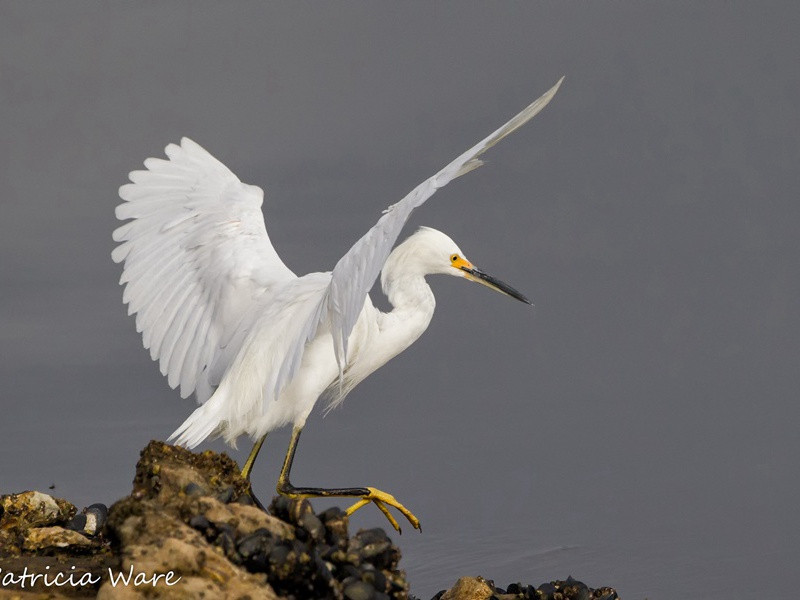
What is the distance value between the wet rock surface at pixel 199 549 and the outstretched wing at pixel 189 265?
2323 millimetres

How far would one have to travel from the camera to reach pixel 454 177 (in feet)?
20.4

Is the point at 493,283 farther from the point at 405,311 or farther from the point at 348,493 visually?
the point at 348,493

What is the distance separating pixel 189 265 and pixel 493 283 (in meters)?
2.55

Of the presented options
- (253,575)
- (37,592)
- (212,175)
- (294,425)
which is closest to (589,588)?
(294,425)

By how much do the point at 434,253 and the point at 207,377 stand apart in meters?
2.09

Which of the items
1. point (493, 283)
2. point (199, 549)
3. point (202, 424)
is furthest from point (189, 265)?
point (199, 549)

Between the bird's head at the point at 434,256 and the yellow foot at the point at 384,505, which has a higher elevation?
the bird's head at the point at 434,256

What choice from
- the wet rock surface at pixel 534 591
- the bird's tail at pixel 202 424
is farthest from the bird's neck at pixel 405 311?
the wet rock surface at pixel 534 591

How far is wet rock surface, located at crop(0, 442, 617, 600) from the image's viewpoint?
4.76 meters

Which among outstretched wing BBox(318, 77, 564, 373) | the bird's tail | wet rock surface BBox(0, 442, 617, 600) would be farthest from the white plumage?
wet rock surface BBox(0, 442, 617, 600)

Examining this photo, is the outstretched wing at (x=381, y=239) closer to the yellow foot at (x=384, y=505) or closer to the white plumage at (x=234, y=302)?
the white plumage at (x=234, y=302)

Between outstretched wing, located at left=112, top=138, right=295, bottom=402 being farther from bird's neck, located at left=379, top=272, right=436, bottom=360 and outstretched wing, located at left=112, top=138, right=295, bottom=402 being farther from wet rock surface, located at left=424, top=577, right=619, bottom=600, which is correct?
wet rock surface, located at left=424, top=577, right=619, bottom=600

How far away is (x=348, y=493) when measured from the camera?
8.07m

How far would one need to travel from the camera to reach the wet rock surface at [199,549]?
4.76 metres
